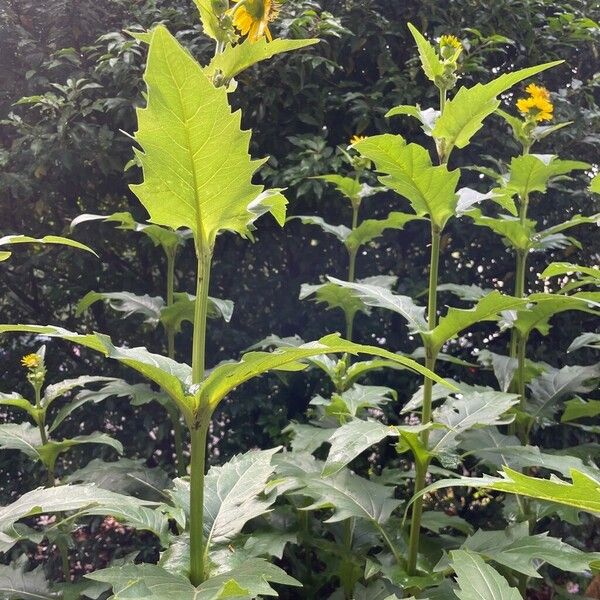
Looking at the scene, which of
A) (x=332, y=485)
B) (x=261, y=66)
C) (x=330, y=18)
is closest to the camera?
(x=332, y=485)

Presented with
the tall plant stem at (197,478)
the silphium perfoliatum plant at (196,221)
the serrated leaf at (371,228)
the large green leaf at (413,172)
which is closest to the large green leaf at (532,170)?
the serrated leaf at (371,228)

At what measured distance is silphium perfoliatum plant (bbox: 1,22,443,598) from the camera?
871mm

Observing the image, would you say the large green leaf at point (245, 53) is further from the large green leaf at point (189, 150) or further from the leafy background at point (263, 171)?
the leafy background at point (263, 171)

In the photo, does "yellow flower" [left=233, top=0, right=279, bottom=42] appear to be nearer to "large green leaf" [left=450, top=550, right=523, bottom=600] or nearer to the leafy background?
"large green leaf" [left=450, top=550, right=523, bottom=600]

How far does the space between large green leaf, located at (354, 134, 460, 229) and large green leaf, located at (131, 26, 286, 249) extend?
451mm

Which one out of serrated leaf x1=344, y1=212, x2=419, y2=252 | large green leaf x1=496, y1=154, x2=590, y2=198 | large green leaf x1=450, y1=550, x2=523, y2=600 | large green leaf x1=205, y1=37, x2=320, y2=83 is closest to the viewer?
large green leaf x1=450, y1=550, x2=523, y2=600

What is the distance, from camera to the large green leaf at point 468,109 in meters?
1.33

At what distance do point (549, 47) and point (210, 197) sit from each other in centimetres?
A: 287

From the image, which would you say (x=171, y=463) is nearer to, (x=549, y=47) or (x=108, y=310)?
(x=108, y=310)

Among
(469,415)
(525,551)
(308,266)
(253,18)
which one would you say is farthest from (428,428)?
(308,266)

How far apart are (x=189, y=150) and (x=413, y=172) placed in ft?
2.05

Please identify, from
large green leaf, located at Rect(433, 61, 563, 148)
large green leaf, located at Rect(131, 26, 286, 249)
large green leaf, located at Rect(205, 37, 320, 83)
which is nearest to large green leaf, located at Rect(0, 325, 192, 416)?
large green leaf, located at Rect(131, 26, 286, 249)

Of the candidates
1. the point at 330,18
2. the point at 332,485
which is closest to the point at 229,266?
the point at 330,18

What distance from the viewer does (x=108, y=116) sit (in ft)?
9.80
